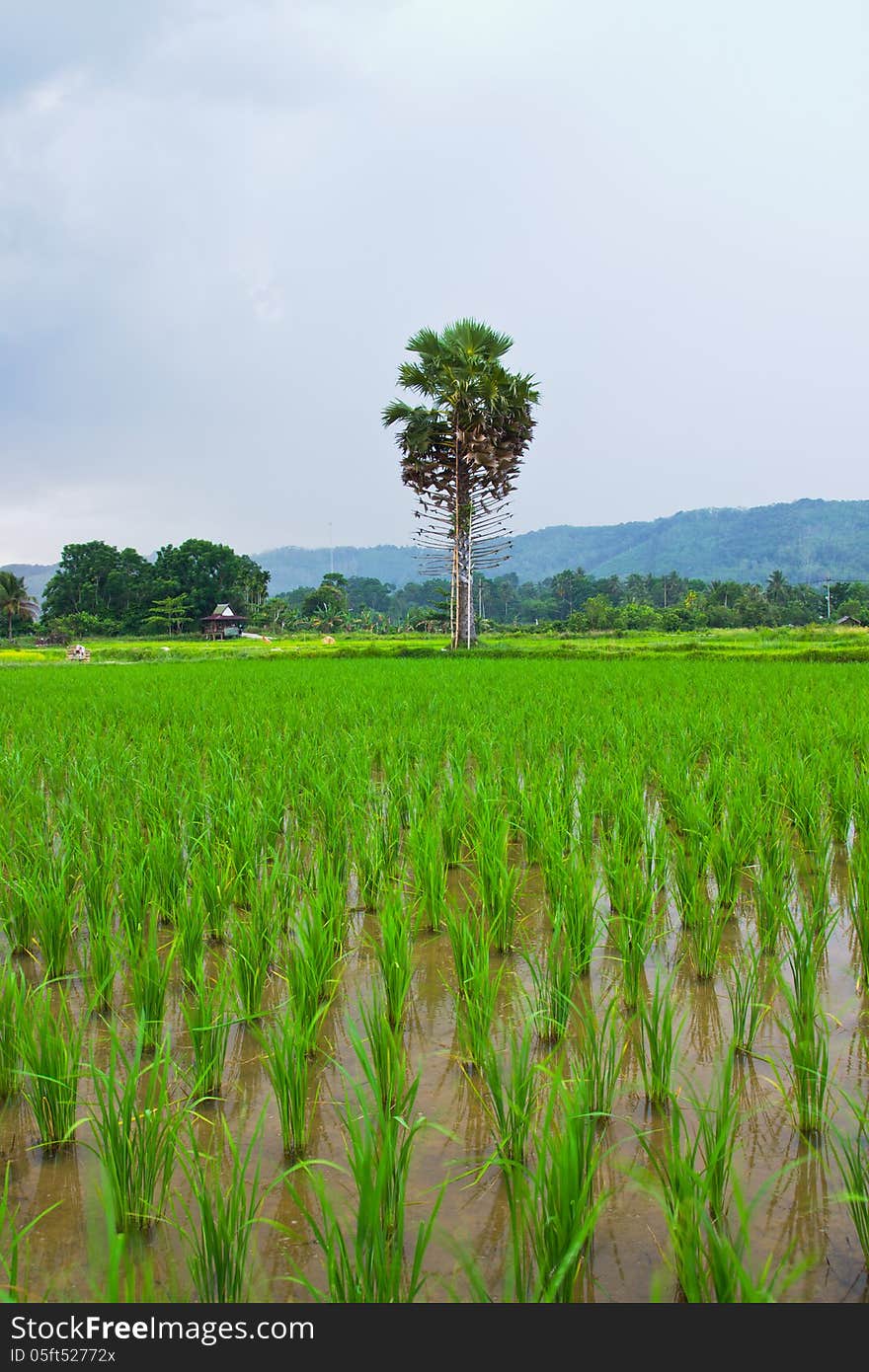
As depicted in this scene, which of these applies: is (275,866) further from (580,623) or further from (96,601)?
(96,601)

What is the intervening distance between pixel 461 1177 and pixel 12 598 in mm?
58060

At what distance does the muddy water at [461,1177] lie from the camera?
50.7 inches

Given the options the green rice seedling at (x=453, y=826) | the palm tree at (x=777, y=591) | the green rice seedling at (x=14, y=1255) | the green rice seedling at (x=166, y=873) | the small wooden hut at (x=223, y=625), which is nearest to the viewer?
the green rice seedling at (x=14, y=1255)

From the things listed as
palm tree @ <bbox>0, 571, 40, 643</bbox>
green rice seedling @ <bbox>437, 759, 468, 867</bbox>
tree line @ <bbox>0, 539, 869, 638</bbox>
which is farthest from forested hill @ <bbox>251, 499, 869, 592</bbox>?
green rice seedling @ <bbox>437, 759, 468, 867</bbox>

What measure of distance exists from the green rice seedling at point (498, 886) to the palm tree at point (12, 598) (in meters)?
55.1

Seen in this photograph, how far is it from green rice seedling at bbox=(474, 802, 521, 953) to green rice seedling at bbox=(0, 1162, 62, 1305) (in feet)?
4.48

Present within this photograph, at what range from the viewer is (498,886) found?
2.74 m

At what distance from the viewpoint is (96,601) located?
5969 cm

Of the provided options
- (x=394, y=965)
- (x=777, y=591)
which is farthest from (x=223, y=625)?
(x=394, y=965)

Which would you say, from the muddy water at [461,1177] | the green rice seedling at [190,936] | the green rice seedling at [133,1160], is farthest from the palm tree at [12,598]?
the green rice seedling at [133,1160]

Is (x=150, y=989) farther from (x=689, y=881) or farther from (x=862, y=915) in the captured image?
(x=862, y=915)

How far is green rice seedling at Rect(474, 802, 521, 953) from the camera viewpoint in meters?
2.65

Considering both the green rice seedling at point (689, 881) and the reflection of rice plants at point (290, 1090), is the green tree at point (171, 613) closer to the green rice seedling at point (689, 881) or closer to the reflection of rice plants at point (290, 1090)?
the green rice seedling at point (689, 881)

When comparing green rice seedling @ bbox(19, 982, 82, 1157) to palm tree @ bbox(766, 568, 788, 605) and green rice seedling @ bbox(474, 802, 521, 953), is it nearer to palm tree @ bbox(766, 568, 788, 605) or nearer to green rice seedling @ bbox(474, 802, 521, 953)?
green rice seedling @ bbox(474, 802, 521, 953)
